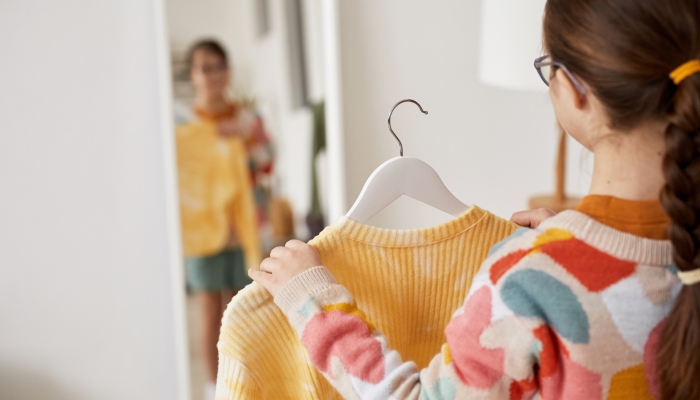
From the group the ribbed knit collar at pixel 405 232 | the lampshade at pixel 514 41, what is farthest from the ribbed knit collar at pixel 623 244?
the lampshade at pixel 514 41

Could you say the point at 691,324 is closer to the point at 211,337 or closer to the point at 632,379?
the point at 632,379

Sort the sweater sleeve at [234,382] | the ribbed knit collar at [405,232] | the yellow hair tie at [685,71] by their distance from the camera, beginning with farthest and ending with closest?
the ribbed knit collar at [405,232] < the sweater sleeve at [234,382] < the yellow hair tie at [685,71]

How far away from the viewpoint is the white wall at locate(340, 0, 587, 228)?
5.87 feet

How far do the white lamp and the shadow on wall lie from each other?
1.31m

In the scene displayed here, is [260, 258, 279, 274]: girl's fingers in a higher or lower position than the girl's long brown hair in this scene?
lower

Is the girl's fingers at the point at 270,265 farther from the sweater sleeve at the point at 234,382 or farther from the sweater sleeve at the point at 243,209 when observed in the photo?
the sweater sleeve at the point at 243,209

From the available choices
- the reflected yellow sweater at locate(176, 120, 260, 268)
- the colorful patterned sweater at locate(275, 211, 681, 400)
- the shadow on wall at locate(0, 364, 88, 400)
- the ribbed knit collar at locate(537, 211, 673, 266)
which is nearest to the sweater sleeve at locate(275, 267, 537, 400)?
the colorful patterned sweater at locate(275, 211, 681, 400)

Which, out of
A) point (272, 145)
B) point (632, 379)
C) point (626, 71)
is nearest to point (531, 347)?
point (632, 379)

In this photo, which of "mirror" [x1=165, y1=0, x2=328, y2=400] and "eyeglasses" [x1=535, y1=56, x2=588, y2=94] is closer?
"eyeglasses" [x1=535, y1=56, x2=588, y2=94]

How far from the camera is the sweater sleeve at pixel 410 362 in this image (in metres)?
0.65

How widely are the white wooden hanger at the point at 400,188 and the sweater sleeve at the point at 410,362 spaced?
0.14 m

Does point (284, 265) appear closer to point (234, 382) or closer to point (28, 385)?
point (234, 382)

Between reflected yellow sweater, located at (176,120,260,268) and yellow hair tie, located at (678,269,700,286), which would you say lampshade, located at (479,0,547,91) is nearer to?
reflected yellow sweater, located at (176,120,260,268)

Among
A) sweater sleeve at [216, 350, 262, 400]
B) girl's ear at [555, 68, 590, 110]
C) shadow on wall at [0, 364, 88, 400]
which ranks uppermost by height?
girl's ear at [555, 68, 590, 110]
